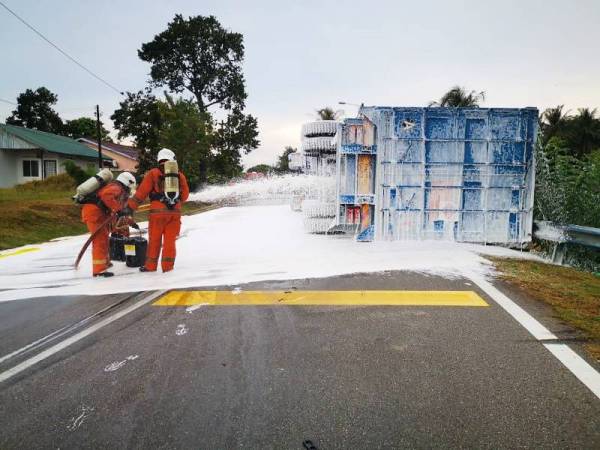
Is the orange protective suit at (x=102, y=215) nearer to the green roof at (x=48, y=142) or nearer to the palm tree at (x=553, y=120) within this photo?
the green roof at (x=48, y=142)

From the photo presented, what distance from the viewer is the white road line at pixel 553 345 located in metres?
3.28

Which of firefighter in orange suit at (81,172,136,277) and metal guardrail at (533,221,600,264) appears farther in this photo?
metal guardrail at (533,221,600,264)

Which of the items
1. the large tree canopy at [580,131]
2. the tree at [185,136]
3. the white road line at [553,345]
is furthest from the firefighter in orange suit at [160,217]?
the large tree canopy at [580,131]

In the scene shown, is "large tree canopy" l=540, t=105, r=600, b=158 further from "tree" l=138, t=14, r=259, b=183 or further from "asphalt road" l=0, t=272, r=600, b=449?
"asphalt road" l=0, t=272, r=600, b=449

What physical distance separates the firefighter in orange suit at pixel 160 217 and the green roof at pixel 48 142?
2813 cm

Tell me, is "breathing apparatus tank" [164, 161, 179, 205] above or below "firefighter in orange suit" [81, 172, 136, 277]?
above

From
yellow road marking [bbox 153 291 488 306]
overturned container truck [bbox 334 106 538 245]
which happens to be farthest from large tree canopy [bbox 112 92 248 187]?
yellow road marking [bbox 153 291 488 306]

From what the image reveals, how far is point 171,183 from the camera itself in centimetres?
684

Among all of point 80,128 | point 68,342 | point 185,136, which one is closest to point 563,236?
point 68,342

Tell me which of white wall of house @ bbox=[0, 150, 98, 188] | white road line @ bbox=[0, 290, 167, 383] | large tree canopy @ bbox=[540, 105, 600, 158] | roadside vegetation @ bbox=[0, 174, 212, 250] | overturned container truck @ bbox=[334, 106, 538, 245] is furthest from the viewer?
large tree canopy @ bbox=[540, 105, 600, 158]

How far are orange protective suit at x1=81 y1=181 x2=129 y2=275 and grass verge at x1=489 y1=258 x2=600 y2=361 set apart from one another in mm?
5729

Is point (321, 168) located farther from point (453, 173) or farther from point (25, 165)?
point (25, 165)

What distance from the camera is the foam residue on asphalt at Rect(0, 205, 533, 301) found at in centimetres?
628

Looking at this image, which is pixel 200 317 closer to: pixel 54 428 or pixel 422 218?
pixel 54 428
